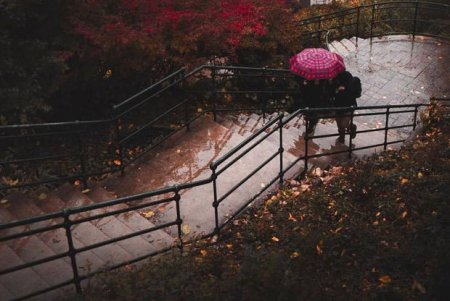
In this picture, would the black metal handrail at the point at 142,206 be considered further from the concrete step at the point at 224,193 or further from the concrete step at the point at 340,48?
the concrete step at the point at 340,48

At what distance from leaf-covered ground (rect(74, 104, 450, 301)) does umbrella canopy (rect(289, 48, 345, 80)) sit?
1898mm

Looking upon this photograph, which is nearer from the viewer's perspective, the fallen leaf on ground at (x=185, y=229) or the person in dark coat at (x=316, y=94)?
the fallen leaf on ground at (x=185, y=229)

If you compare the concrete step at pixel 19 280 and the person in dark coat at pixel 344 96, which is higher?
the person in dark coat at pixel 344 96

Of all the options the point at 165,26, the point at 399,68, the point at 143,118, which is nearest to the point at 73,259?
the point at 165,26

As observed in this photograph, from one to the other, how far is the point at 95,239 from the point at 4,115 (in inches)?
180

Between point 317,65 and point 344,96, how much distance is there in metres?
0.76

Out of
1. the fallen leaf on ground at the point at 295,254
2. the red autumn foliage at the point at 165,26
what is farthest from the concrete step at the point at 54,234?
the red autumn foliage at the point at 165,26

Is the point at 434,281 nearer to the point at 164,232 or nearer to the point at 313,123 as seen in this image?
the point at 164,232

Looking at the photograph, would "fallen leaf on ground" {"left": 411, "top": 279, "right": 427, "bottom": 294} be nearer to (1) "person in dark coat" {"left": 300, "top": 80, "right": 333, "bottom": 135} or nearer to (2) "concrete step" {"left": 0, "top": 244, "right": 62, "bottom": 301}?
(2) "concrete step" {"left": 0, "top": 244, "right": 62, "bottom": 301}

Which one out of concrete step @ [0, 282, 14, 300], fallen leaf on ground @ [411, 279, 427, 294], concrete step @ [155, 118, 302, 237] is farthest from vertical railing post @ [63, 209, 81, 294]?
fallen leaf on ground @ [411, 279, 427, 294]

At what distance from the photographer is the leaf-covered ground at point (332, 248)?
541 centimetres

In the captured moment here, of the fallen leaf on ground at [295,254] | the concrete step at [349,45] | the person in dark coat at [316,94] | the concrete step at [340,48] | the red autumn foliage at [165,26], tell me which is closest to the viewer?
the fallen leaf on ground at [295,254]

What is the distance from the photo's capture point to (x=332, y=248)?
21.4 ft

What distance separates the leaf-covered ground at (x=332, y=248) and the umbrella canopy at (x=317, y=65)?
74.7 inches
